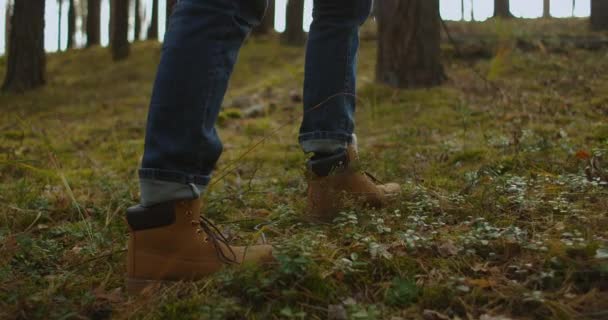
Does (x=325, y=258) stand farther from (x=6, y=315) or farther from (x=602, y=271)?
(x=6, y=315)

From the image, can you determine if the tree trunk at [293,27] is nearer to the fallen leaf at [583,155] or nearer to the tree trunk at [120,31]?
the tree trunk at [120,31]

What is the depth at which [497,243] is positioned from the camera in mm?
1850

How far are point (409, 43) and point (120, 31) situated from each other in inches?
355

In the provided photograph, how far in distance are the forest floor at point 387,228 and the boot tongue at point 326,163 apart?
194mm

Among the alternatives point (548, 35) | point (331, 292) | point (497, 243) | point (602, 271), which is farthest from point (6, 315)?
point (548, 35)

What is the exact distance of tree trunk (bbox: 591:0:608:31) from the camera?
10209 millimetres

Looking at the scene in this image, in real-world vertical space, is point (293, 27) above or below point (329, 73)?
above

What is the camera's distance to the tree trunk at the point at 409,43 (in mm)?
5852

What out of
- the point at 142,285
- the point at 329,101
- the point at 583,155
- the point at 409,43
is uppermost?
the point at 409,43

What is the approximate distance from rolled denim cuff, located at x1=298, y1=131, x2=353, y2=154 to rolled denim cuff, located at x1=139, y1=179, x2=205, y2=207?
2.30 feet

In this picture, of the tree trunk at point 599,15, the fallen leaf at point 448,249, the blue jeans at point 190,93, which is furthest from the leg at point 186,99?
the tree trunk at point 599,15

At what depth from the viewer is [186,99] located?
165cm

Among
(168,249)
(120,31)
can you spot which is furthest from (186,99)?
(120,31)

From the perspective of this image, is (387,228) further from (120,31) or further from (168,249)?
(120,31)
